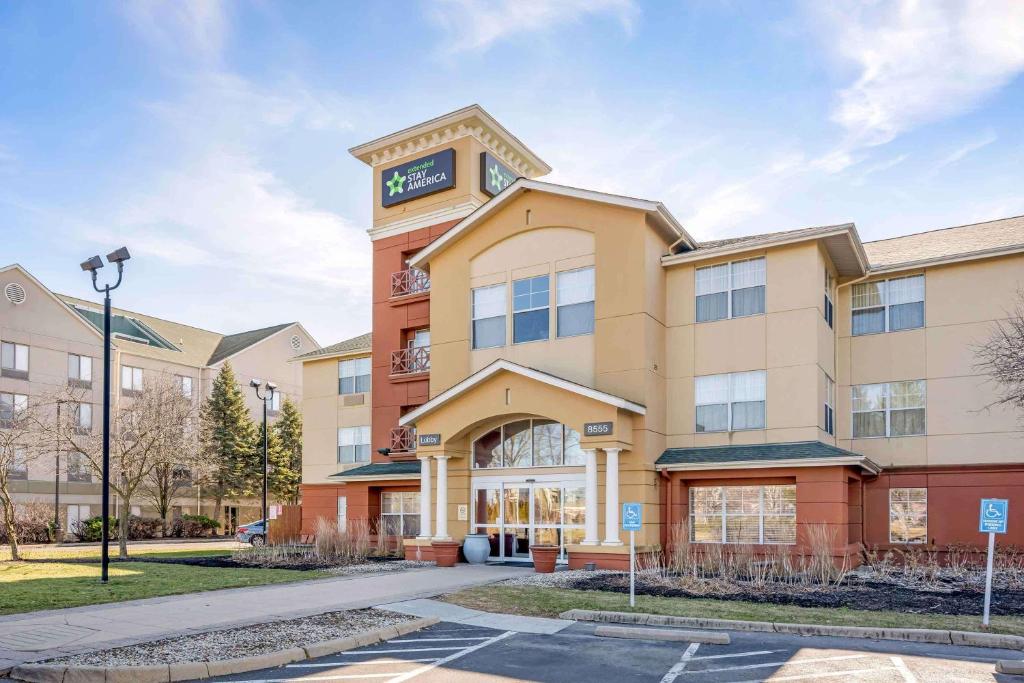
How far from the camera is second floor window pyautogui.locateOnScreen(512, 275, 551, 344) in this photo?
25719 mm

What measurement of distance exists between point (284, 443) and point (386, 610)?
45182mm

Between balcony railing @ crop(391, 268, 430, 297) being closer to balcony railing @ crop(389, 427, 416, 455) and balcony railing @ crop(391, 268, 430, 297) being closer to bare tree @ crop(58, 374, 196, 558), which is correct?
balcony railing @ crop(389, 427, 416, 455)

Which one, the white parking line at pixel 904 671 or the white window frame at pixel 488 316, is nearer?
the white parking line at pixel 904 671

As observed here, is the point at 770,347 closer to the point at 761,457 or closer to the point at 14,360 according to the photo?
the point at 761,457

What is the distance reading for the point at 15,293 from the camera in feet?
154

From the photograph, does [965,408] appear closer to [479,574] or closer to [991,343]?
[991,343]

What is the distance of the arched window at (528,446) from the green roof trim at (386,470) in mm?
4188

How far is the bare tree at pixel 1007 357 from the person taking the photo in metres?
19.2

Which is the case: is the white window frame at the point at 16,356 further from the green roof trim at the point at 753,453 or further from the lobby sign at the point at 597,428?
the green roof trim at the point at 753,453

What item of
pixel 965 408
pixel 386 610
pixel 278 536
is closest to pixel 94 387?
pixel 278 536

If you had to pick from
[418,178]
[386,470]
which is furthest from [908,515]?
[418,178]

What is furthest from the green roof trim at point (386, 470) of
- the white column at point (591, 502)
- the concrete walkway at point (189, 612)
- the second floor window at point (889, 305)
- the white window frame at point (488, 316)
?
the second floor window at point (889, 305)

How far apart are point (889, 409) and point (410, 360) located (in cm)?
1620

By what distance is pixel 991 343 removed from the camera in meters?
22.4
